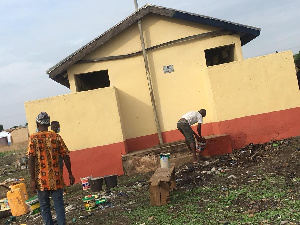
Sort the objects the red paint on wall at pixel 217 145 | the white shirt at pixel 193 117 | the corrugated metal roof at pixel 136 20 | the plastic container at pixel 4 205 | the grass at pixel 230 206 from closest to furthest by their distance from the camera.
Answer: the grass at pixel 230 206 < the plastic container at pixel 4 205 < the white shirt at pixel 193 117 < the red paint on wall at pixel 217 145 < the corrugated metal roof at pixel 136 20

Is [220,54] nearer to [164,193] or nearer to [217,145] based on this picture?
[217,145]

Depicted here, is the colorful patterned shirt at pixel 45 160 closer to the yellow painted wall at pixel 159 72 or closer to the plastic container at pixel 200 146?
the plastic container at pixel 200 146

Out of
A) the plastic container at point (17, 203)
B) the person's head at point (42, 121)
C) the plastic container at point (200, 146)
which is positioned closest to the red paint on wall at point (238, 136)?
the plastic container at point (200, 146)

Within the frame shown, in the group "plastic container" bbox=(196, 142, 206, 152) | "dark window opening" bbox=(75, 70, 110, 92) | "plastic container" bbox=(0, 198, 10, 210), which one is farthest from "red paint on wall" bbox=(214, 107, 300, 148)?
"plastic container" bbox=(0, 198, 10, 210)

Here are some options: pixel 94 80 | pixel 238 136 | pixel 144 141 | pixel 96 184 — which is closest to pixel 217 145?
pixel 238 136

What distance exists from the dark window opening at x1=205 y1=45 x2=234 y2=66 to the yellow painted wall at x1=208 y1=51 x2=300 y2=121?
1897 millimetres

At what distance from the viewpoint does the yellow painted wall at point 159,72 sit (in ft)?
35.7

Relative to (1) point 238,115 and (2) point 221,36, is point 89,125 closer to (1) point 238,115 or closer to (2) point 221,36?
(1) point 238,115

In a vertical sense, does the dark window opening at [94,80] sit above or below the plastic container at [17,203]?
above

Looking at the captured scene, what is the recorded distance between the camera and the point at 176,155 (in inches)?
380

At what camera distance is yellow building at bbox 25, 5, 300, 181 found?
9.87 metres

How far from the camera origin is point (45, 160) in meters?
4.68

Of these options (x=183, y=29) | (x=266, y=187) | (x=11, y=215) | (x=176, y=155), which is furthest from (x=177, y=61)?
(x=11, y=215)

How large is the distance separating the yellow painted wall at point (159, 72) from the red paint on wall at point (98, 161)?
1011 millimetres
